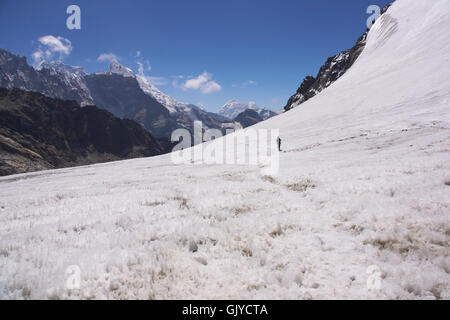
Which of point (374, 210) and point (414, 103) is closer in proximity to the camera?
point (374, 210)

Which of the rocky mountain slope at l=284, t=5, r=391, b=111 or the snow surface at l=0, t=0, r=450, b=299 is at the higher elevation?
the rocky mountain slope at l=284, t=5, r=391, b=111

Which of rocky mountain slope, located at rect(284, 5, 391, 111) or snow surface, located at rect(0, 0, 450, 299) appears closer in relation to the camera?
snow surface, located at rect(0, 0, 450, 299)

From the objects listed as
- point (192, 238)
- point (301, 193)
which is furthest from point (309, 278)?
point (301, 193)

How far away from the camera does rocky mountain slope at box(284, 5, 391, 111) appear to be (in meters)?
128

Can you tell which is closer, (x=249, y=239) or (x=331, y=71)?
(x=249, y=239)

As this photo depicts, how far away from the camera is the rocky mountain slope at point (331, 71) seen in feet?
418

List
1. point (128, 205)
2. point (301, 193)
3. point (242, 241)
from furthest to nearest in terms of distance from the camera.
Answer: point (301, 193) < point (128, 205) < point (242, 241)

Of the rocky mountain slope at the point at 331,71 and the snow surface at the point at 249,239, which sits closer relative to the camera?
the snow surface at the point at 249,239

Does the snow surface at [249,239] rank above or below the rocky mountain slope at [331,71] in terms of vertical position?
below

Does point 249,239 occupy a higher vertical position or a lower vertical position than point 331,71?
lower

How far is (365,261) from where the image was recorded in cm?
506

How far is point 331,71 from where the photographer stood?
151 metres
